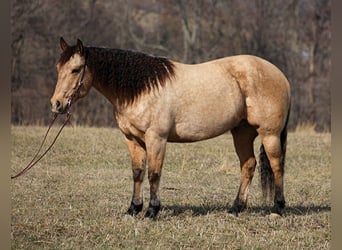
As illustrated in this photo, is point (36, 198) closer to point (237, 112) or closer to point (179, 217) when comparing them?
point (179, 217)

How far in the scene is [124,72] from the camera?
5242 mm

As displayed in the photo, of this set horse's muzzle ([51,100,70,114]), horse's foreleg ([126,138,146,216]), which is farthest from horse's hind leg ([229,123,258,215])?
horse's muzzle ([51,100,70,114])

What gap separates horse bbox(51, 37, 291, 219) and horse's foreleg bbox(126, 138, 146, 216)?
1cm

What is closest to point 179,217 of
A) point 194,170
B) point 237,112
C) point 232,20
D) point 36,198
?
point 237,112

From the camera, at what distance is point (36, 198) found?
257 inches

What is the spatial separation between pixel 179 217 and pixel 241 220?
27.5 inches

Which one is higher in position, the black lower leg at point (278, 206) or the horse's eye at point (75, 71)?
the horse's eye at point (75, 71)

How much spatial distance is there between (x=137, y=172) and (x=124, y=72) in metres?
1.16

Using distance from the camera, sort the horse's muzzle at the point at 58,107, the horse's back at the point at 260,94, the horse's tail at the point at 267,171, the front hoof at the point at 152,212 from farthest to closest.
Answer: the horse's tail at the point at 267,171 < the horse's back at the point at 260,94 < the front hoof at the point at 152,212 < the horse's muzzle at the point at 58,107

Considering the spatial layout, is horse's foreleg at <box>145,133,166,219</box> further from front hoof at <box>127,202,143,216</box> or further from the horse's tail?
the horse's tail

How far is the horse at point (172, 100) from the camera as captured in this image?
16.9ft

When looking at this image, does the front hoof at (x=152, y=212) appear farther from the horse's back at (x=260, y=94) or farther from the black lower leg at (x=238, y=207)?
the horse's back at (x=260, y=94)

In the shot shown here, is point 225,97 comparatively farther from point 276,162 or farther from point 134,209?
point 134,209

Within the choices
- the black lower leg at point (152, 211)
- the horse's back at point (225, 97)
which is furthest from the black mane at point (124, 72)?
the black lower leg at point (152, 211)
